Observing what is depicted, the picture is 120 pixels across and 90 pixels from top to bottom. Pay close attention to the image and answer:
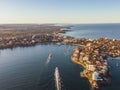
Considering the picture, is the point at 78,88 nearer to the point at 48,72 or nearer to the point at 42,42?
the point at 48,72

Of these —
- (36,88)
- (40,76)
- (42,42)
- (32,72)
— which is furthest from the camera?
(42,42)

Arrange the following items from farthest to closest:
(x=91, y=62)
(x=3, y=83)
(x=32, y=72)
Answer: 1. (x=91, y=62)
2. (x=32, y=72)
3. (x=3, y=83)

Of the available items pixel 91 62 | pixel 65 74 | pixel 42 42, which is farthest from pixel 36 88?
pixel 42 42

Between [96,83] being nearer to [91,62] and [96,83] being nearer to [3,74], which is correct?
[91,62]

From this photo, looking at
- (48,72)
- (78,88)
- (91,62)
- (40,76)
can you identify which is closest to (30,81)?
(40,76)

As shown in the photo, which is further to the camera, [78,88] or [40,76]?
[40,76]

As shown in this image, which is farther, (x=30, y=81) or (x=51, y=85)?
(x=30, y=81)

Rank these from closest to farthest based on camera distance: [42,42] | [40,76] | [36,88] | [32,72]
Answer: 1. [36,88]
2. [40,76]
3. [32,72]
4. [42,42]

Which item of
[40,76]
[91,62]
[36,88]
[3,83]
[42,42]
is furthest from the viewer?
[42,42]
